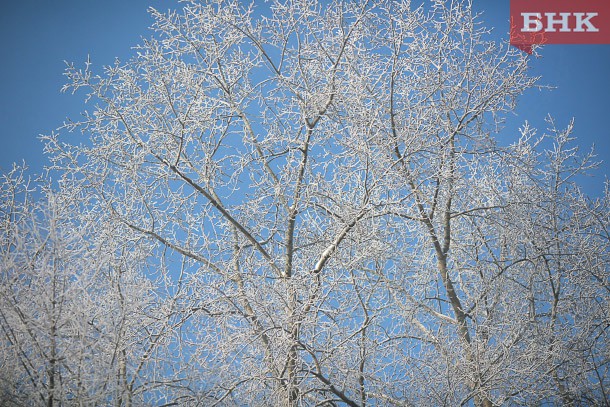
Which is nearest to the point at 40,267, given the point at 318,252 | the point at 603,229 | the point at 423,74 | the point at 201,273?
the point at 201,273

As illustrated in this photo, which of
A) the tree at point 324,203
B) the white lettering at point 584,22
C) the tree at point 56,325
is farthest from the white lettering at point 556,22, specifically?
the tree at point 56,325

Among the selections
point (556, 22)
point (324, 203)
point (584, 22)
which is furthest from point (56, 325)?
point (584, 22)

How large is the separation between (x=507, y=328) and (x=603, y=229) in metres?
1.16

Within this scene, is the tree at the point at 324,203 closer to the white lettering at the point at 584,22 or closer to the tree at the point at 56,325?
the tree at the point at 56,325

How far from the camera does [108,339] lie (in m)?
3.19

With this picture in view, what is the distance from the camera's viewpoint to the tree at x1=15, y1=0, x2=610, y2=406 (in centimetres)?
392

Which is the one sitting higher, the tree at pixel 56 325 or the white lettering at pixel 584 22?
the white lettering at pixel 584 22

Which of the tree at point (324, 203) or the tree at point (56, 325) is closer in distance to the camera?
the tree at point (56, 325)

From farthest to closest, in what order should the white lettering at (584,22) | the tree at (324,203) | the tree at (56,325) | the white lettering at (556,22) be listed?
the white lettering at (584,22) → the white lettering at (556,22) → the tree at (324,203) → the tree at (56,325)

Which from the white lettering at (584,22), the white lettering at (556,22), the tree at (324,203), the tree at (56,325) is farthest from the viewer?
the white lettering at (584,22)

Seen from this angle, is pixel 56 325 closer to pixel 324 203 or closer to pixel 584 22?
pixel 324 203

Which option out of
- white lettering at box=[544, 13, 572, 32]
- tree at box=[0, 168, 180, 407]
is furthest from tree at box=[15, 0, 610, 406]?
white lettering at box=[544, 13, 572, 32]

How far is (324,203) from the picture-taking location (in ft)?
14.0

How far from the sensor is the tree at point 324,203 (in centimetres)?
392
